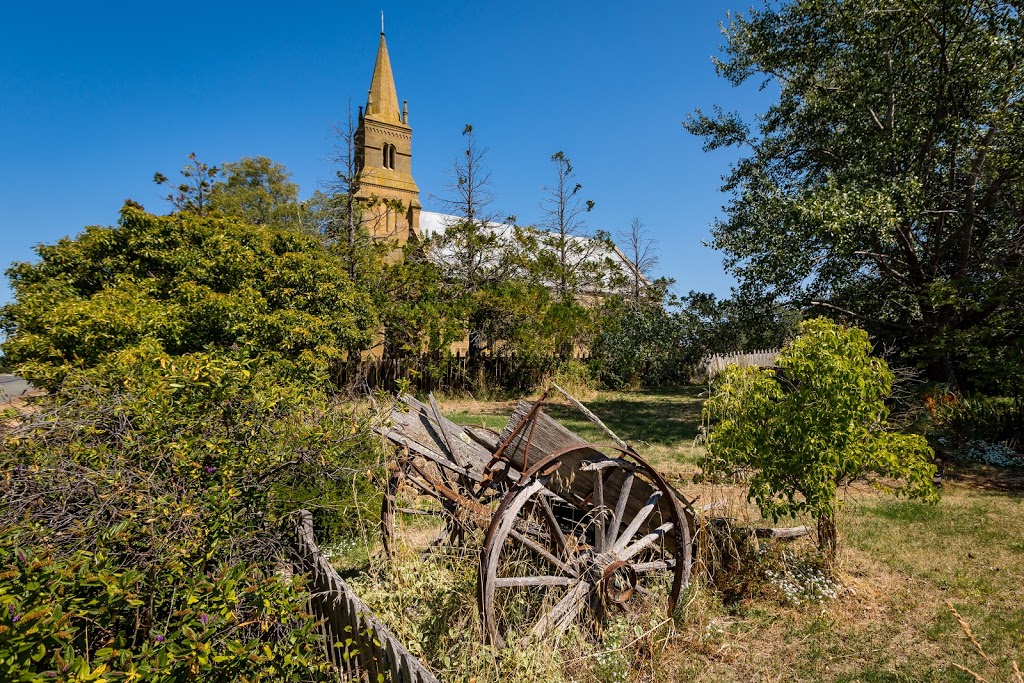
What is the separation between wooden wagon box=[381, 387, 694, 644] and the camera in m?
3.18

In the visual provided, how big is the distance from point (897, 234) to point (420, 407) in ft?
34.3

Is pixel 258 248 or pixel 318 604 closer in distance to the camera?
pixel 318 604

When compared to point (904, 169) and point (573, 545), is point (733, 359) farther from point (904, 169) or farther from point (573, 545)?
point (573, 545)

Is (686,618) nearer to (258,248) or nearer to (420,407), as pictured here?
(420,407)

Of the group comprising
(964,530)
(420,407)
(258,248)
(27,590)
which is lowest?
(964,530)

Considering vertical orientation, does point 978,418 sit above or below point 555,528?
above

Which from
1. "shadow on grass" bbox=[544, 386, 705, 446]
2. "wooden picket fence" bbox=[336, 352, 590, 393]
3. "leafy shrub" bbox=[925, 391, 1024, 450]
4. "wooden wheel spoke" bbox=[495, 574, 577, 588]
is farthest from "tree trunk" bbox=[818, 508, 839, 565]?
"wooden picket fence" bbox=[336, 352, 590, 393]

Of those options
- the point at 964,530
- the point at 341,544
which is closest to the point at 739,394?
the point at 964,530

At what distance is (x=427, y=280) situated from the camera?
593 inches

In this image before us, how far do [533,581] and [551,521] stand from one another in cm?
51

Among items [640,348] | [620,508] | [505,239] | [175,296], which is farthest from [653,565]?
[640,348]

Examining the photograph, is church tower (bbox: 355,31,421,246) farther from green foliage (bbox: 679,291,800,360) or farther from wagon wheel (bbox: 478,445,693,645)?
wagon wheel (bbox: 478,445,693,645)

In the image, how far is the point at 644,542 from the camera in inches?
141

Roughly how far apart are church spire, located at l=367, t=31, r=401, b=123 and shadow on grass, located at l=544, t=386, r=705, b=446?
24114mm
